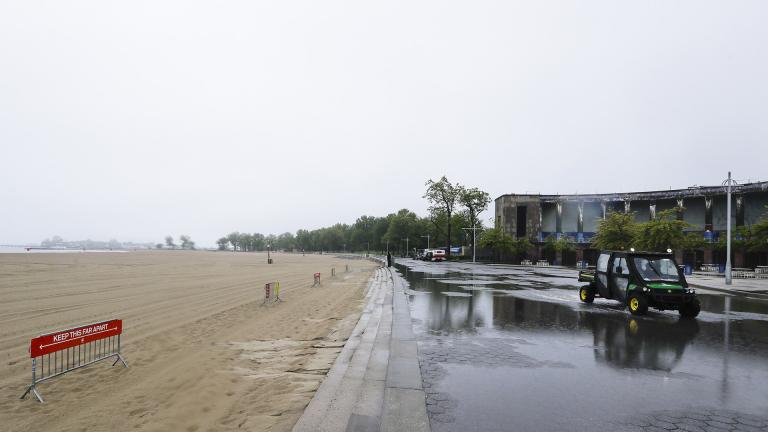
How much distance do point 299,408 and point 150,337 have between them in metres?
6.90

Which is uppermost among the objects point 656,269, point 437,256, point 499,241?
point 499,241

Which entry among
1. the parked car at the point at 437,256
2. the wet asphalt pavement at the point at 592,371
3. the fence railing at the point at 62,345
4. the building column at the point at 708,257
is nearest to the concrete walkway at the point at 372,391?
the wet asphalt pavement at the point at 592,371

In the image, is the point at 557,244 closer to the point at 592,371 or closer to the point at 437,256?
the point at 437,256

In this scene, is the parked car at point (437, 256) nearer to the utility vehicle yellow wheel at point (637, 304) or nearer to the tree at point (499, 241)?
the tree at point (499, 241)

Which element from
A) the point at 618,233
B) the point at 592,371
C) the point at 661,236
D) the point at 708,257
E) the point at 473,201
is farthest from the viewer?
the point at 473,201

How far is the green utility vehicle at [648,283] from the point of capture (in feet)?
39.2

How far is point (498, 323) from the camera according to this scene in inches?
436

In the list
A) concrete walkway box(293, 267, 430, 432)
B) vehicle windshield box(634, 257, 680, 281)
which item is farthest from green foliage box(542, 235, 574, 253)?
concrete walkway box(293, 267, 430, 432)

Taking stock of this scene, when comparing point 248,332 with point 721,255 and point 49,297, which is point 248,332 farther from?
point 721,255

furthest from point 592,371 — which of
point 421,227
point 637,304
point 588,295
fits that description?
point 421,227

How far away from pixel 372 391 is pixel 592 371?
146 inches

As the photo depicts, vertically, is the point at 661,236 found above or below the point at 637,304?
above

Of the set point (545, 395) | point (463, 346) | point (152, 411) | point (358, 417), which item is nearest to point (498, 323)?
point (463, 346)

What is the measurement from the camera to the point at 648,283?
1213cm
